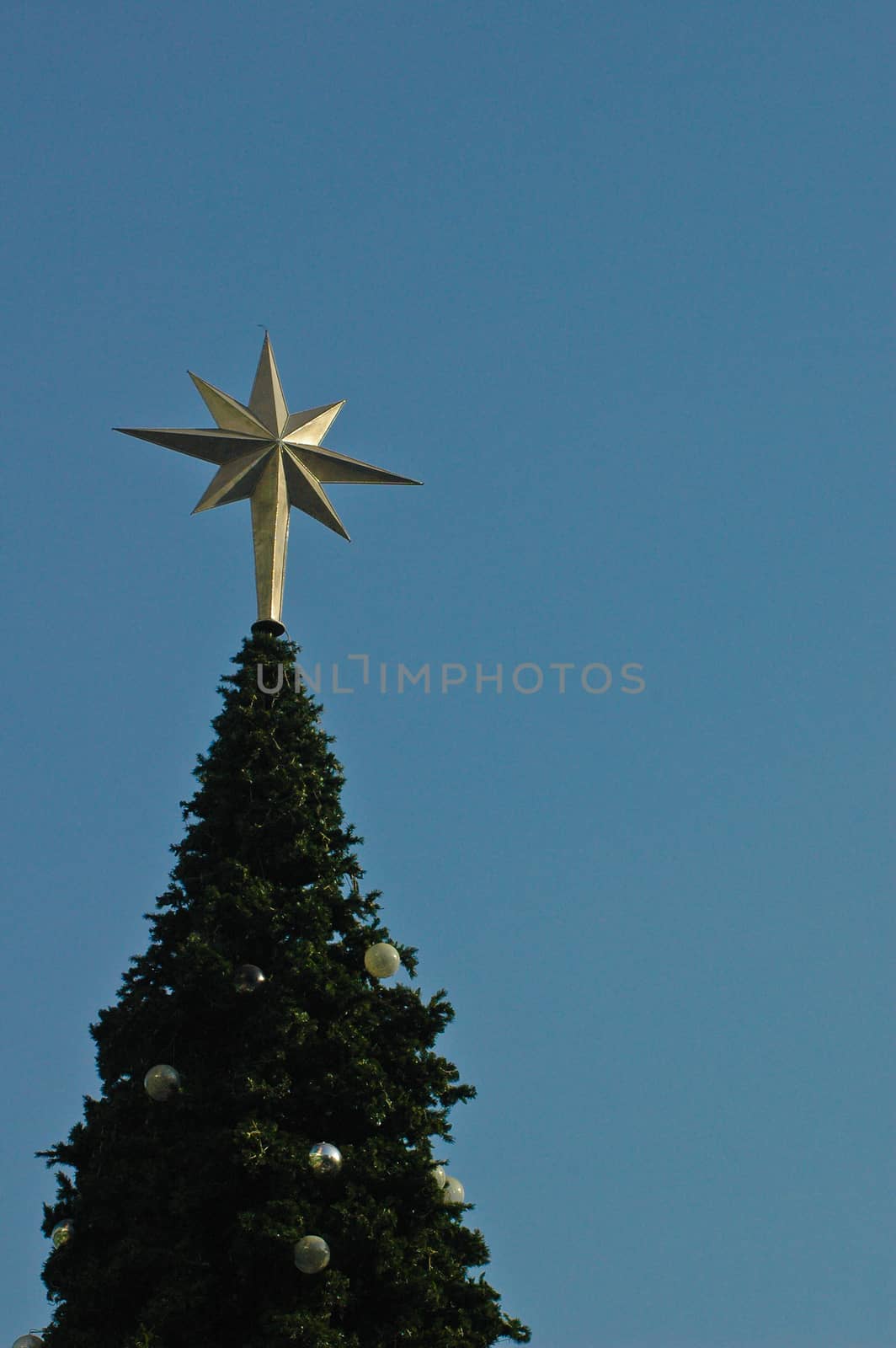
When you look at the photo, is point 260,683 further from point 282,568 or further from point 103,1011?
point 103,1011

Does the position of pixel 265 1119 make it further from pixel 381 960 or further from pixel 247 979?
pixel 381 960

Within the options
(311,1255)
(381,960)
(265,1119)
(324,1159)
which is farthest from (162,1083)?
(381,960)

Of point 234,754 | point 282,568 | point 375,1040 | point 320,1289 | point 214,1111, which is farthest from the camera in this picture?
point 282,568

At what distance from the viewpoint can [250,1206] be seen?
14586mm

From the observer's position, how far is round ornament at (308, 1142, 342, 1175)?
14.6 m

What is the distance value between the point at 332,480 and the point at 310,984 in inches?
307

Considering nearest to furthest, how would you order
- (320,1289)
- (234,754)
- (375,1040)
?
(320,1289), (375,1040), (234,754)

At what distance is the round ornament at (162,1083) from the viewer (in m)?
15.1

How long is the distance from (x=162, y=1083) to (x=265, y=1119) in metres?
1.19

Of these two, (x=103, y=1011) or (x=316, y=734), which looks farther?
(x=316, y=734)

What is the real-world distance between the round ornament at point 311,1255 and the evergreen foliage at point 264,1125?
17 centimetres

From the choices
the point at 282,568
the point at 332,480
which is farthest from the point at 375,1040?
the point at 332,480

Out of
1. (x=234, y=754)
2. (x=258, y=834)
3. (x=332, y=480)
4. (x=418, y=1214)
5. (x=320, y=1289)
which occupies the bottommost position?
(x=320, y=1289)

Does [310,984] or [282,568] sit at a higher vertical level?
[282,568]
